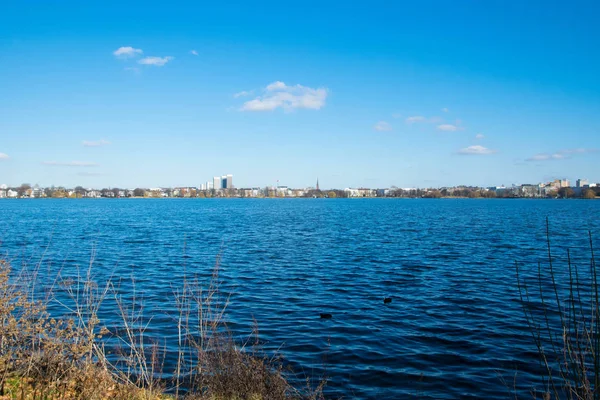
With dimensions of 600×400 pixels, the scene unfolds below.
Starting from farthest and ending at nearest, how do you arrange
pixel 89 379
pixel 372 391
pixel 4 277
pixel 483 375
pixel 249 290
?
pixel 249 290 → pixel 483 375 → pixel 372 391 → pixel 4 277 → pixel 89 379

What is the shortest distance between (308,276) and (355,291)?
4.47 metres

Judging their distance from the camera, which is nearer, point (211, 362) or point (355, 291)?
point (211, 362)

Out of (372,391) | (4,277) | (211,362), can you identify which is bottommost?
(372,391)

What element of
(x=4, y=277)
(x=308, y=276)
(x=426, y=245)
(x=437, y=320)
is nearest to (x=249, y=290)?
(x=308, y=276)

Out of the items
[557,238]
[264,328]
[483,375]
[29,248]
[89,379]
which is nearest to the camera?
[89,379]

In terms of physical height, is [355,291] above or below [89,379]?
below

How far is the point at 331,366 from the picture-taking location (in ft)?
40.6

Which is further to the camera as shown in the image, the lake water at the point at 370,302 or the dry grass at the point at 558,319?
the lake water at the point at 370,302

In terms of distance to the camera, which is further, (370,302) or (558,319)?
(370,302)

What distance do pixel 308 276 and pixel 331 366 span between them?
42.6 ft

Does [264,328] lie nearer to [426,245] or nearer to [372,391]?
[372,391]

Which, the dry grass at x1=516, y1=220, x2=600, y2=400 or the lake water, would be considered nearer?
the dry grass at x1=516, y1=220, x2=600, y2=400

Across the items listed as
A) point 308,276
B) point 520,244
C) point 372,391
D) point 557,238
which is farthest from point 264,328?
point 557,238

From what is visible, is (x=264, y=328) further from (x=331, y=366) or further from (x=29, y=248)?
(x=29, y=248)
